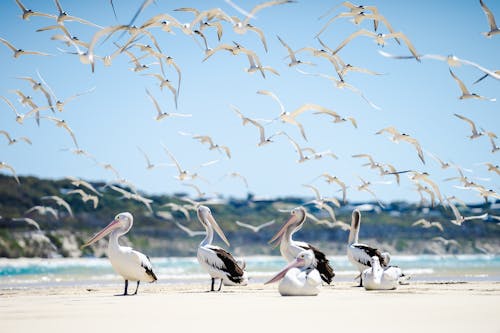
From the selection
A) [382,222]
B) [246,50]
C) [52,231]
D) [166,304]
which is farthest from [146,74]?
[382,222]

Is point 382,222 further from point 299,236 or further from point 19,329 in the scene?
point 19,329

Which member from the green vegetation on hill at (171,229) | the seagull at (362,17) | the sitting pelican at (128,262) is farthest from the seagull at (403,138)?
the green vegetation on hill at (171,229)

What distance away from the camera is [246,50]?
21.5m

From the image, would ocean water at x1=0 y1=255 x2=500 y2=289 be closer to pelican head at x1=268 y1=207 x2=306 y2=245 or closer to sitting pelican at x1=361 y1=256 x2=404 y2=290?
pelican head at x1=268 y1=207 x2=306 y2=245

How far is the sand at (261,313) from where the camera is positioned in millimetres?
9945

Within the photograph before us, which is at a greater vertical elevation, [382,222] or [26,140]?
[26,140]

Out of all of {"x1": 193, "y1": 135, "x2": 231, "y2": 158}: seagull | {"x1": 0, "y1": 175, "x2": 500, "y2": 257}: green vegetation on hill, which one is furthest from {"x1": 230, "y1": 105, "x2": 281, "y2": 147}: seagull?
{"x1": 0, "y1": 175, "x2": 500, "y2": 257}: green vegetation on hill

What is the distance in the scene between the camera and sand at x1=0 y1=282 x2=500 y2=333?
995 cm

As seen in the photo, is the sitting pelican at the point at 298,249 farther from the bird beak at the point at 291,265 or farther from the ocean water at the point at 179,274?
the ocean water at the point at 179,274

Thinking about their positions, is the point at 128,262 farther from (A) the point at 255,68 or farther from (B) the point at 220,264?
(A) the point at 255,68

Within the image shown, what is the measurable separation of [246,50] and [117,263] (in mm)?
7506

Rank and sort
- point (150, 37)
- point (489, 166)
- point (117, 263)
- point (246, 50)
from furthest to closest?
1. point (489, 166)
2. point (246, 50)
3. point (150, 37)
4. point (117, 263)

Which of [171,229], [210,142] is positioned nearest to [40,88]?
[210,142]

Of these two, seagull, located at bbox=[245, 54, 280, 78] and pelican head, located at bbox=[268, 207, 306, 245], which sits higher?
seagull, located at bbox=[245, 54, 280, 78]
